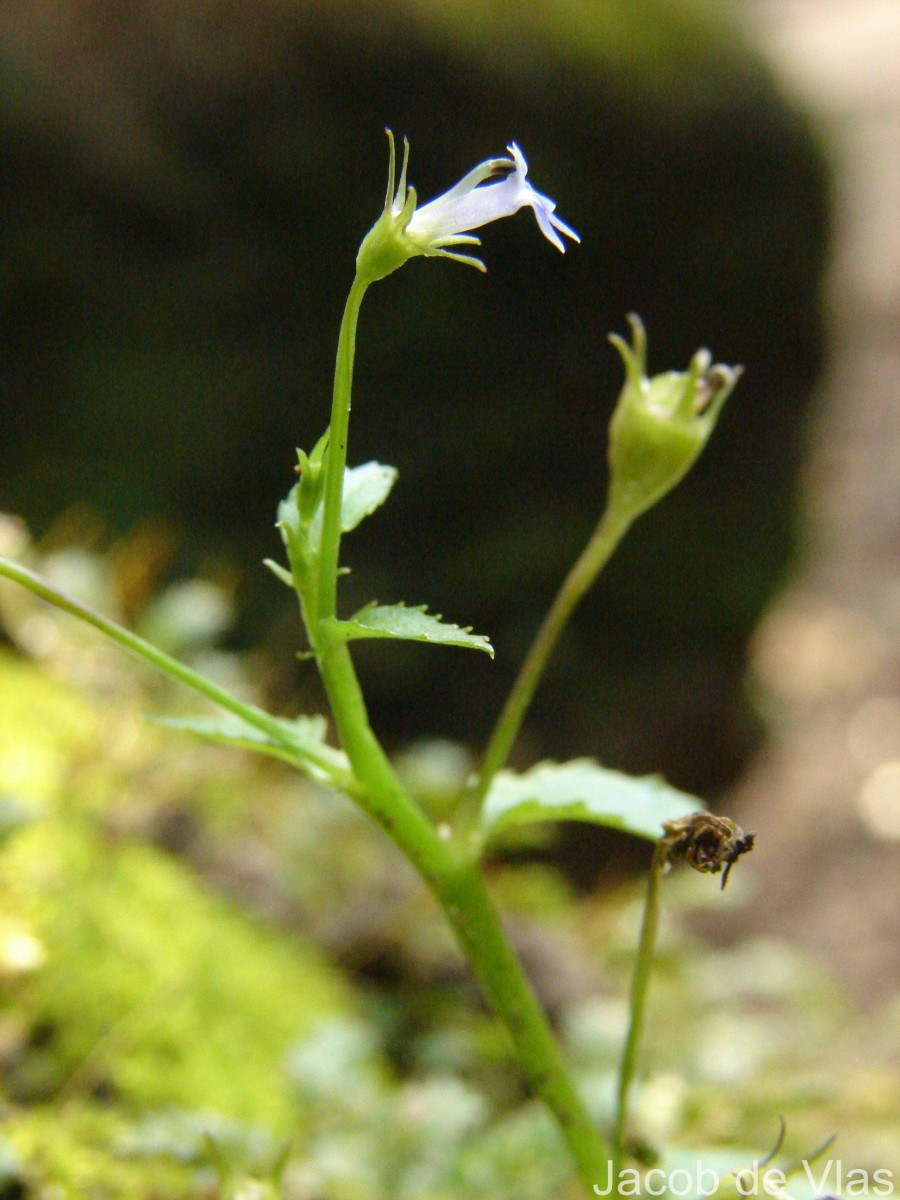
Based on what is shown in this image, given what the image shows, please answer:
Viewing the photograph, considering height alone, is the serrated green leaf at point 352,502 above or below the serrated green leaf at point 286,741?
above

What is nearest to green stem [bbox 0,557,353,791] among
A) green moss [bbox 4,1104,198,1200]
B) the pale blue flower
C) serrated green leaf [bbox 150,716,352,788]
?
serrated green leaf [bbox 150,716,352,788]

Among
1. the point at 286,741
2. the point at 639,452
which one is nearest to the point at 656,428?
the point at 639,452

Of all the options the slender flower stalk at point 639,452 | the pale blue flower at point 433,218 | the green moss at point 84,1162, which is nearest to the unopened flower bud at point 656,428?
the slender flower stalk at point 639,452

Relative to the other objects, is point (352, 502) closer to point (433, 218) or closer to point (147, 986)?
point (433, 218)

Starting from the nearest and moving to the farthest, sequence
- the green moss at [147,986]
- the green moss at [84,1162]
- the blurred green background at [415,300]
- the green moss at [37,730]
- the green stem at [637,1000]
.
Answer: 1. the green stem at [637,1000]
2. the green moss at [84,1162]
3. the green moss at [147,986]
4. the green moss at [37,730]
5. the blurred green background at [415,300]

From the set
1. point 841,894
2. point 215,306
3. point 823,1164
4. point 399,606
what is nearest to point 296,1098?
point 823,1164

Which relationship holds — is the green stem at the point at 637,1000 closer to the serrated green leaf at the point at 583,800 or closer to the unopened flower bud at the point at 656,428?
the serrated green leaf at the point at 583,800
